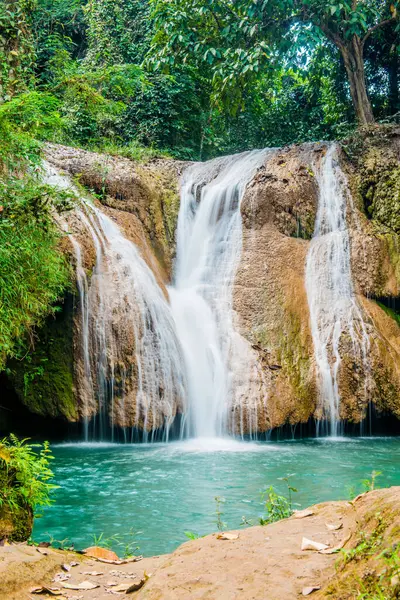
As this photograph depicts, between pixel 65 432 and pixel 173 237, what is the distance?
5010mm

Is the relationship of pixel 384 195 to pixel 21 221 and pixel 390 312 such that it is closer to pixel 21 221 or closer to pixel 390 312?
pixel 390 312

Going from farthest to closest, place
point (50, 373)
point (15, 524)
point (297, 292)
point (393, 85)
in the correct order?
1. point (393, 85)
2. point (297, 292)
3. point (50, 373)
4. point (15, 524)

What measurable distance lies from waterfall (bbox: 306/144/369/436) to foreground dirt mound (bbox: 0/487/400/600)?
7.37 metres

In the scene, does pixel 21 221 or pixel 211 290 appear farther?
pixel 211 290

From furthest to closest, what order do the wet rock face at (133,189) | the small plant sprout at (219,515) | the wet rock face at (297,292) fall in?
the wet rock face at (133,189)
the wet rock face at (297,292)
the small plant sprout at (219,515)

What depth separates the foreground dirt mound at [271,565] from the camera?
6.79ft

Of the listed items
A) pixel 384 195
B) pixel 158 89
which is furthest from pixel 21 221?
pixel 158 89

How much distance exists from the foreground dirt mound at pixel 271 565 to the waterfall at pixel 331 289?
290 inches

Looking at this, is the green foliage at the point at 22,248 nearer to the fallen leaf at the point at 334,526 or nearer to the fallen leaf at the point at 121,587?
the fallen leaf at the point at 121,587

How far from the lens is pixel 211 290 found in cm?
1177

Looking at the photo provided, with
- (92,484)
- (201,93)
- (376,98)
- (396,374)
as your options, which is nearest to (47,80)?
(201,93)

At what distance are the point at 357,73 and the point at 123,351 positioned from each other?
377 inches

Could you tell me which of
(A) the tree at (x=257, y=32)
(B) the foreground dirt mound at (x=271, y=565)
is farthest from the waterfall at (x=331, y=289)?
(B) the foreground dirt mound at (x=271, y=565)

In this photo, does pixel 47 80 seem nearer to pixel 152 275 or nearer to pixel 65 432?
pixel 152 275
